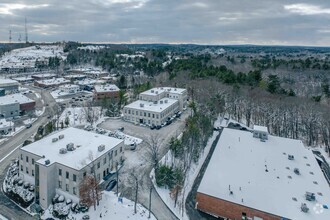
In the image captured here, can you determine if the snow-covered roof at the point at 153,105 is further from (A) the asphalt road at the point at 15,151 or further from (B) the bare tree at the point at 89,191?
(B) the bare tree at the point at 89,191

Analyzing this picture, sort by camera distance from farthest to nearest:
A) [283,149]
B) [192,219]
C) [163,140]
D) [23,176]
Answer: [163,140] → [283,149] → [23,176] → [192,219]

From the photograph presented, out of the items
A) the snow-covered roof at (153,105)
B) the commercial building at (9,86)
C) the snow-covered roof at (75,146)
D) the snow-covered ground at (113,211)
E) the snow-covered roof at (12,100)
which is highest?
the commercial building at (9,86)

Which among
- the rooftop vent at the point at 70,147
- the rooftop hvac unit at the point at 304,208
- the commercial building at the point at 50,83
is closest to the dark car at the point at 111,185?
the rooftop vent at the point at 70,147

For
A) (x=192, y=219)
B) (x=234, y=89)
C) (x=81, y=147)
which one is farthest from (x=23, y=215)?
(x=234, y=89)

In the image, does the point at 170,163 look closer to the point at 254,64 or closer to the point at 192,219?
the point at 192,219

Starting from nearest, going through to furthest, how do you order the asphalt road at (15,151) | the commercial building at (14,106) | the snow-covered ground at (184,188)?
the asphalt road at (15,151)
the snow-covered ground at (184,188)
the commercial building at (14,106)

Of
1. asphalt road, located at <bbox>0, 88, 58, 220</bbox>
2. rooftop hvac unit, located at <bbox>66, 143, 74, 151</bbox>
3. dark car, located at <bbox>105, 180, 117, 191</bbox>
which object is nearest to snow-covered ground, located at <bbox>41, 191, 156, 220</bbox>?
dark car, located at <bbox>105, 180, 117, 191</bbox>
